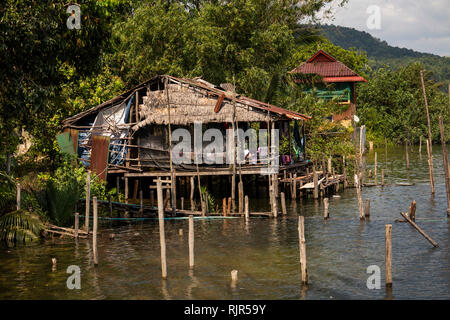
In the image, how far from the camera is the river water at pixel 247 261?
14727 millimetres

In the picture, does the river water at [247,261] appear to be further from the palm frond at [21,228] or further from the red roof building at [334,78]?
the red roof building at [334,78]

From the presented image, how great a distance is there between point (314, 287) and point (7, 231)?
10602mm

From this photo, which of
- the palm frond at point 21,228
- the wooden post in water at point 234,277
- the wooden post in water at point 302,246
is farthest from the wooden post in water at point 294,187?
the wooden post in water at point 302,246

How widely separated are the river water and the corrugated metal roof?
2455cm

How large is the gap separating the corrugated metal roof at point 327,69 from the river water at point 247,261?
24.5 meters

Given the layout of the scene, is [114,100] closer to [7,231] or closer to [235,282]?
[7,231]

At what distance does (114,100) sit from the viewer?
2828 cm

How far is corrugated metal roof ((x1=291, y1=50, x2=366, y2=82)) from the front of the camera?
4909 centimetres

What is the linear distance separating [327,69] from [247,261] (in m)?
35.2

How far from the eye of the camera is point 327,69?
5025 cm
